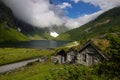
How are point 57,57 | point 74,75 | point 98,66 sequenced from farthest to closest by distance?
point 57,57 < point 98,66 < point 74,75

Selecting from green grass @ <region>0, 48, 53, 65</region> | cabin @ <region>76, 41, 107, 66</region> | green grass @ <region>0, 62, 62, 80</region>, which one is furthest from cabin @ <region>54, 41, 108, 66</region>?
green grass @ <region>0, 48, 53, 65</region>

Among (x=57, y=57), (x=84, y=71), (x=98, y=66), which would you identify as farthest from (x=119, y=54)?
(x=57, y=57)

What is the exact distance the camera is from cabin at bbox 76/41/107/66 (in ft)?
165

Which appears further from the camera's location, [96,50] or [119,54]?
[96,50]

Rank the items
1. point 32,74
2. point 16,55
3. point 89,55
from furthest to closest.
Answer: point 16,55
point 32,74
point 89,55

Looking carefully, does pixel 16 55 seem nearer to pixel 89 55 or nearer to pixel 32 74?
pixel 32 74

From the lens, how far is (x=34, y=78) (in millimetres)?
47062

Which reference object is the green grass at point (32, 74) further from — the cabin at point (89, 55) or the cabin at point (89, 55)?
the cabin at point (89, 55)

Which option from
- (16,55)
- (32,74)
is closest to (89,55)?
(32,74)

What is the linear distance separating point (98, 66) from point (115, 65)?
1.09 m

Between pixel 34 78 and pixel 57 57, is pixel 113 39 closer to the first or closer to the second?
pixel 34 78

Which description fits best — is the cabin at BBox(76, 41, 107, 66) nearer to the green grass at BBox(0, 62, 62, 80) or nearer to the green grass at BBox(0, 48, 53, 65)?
the green grass at BBox(0, 62, 62, 80)

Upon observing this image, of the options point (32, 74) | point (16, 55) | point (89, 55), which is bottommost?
point (32, 74)

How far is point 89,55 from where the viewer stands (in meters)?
53.9
